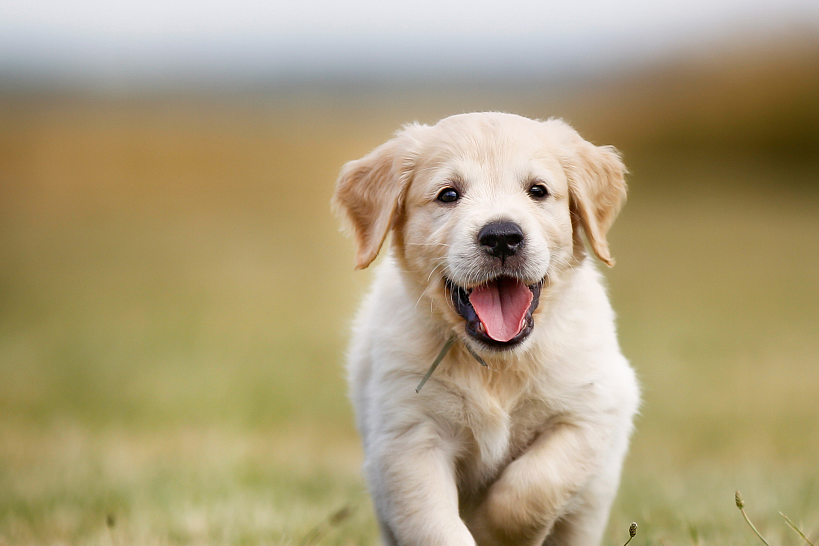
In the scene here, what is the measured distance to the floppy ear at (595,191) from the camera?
352cm

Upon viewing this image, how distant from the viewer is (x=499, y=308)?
3219 millimetres

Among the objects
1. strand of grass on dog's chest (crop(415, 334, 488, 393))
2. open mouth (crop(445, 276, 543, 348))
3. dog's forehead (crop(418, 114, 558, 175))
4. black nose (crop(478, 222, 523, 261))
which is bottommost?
strand of grass on dog's chest (crop(415, 334, 488, 393))

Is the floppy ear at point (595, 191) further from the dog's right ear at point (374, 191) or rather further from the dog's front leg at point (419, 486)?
the dog's front leg at point (419, 486)

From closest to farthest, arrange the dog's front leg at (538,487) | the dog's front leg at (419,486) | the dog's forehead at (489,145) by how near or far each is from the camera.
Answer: the dog's front leg at (419,486) → the dog's front leg at (538,487) → the dog's forehead at (489,145)

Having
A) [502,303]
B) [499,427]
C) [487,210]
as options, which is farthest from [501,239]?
[499,427]

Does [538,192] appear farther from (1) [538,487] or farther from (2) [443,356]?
(1) [538,487]

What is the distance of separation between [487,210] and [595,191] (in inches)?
26.2

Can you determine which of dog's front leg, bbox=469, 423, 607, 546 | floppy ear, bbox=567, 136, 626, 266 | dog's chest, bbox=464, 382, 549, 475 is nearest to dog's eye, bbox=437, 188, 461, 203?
floppy ear, bbox=567, 136, 626, 266

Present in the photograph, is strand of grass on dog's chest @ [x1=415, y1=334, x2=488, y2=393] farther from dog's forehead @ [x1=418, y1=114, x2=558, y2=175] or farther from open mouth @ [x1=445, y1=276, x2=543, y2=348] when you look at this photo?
dog's forehead @ [x1=418, y1=114, x2=558, y2=175]

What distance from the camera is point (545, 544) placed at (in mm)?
3547

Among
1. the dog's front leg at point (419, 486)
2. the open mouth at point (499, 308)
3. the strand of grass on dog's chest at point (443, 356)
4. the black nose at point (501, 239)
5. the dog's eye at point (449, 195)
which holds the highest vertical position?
the dog's eye at point (449, 195)

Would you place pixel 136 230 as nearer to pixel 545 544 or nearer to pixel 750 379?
pixel 750 379

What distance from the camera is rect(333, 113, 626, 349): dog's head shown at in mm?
3137

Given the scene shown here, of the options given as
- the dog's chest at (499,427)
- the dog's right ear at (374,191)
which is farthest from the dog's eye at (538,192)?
the dog's chest at (499,427)
